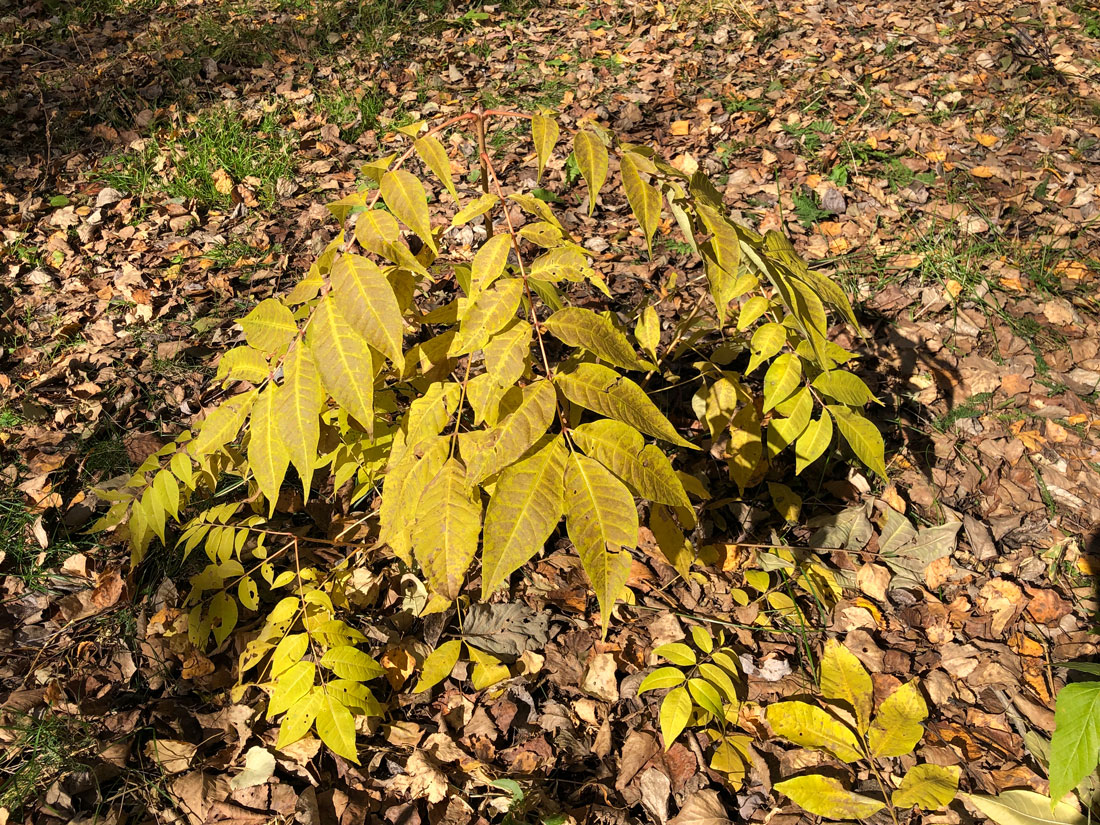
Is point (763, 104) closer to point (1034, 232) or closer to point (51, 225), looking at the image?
point (1034, 232)

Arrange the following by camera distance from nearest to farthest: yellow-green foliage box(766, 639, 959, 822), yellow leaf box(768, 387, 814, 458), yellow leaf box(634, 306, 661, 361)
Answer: yellow-green foliage box(766, 639, 959, 822), yellow leaf box(768, 387, 814, 458), yellow leaf box(634, 306, 661, 361)

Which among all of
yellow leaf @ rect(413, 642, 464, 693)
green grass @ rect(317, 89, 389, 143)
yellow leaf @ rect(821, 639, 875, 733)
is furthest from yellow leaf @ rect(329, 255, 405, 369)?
green grass @ rect(317, 89, 389, 143)

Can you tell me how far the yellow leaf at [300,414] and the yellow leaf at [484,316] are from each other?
304 millimetres

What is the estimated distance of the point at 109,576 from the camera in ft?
8.03

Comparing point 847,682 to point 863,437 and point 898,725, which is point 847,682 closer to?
point 898,725

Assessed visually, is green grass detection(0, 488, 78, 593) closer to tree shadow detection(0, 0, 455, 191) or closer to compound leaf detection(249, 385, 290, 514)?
compound leaf detection(249, 385, 290, 514)

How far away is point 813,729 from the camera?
1.90 m

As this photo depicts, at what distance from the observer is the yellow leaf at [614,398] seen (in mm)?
1361

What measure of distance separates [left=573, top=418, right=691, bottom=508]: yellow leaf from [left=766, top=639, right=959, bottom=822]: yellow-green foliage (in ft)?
2.94

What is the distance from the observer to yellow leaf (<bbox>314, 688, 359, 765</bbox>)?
1.72 m

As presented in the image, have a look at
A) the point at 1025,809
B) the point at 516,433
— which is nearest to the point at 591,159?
the point at 516,433

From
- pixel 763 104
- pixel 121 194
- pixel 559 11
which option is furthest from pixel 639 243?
pixel 559 11

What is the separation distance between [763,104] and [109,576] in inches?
174

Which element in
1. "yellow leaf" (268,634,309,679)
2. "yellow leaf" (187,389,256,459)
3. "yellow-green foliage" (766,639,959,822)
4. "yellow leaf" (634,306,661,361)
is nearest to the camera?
"yellow leaf" (187,389,256,459)
